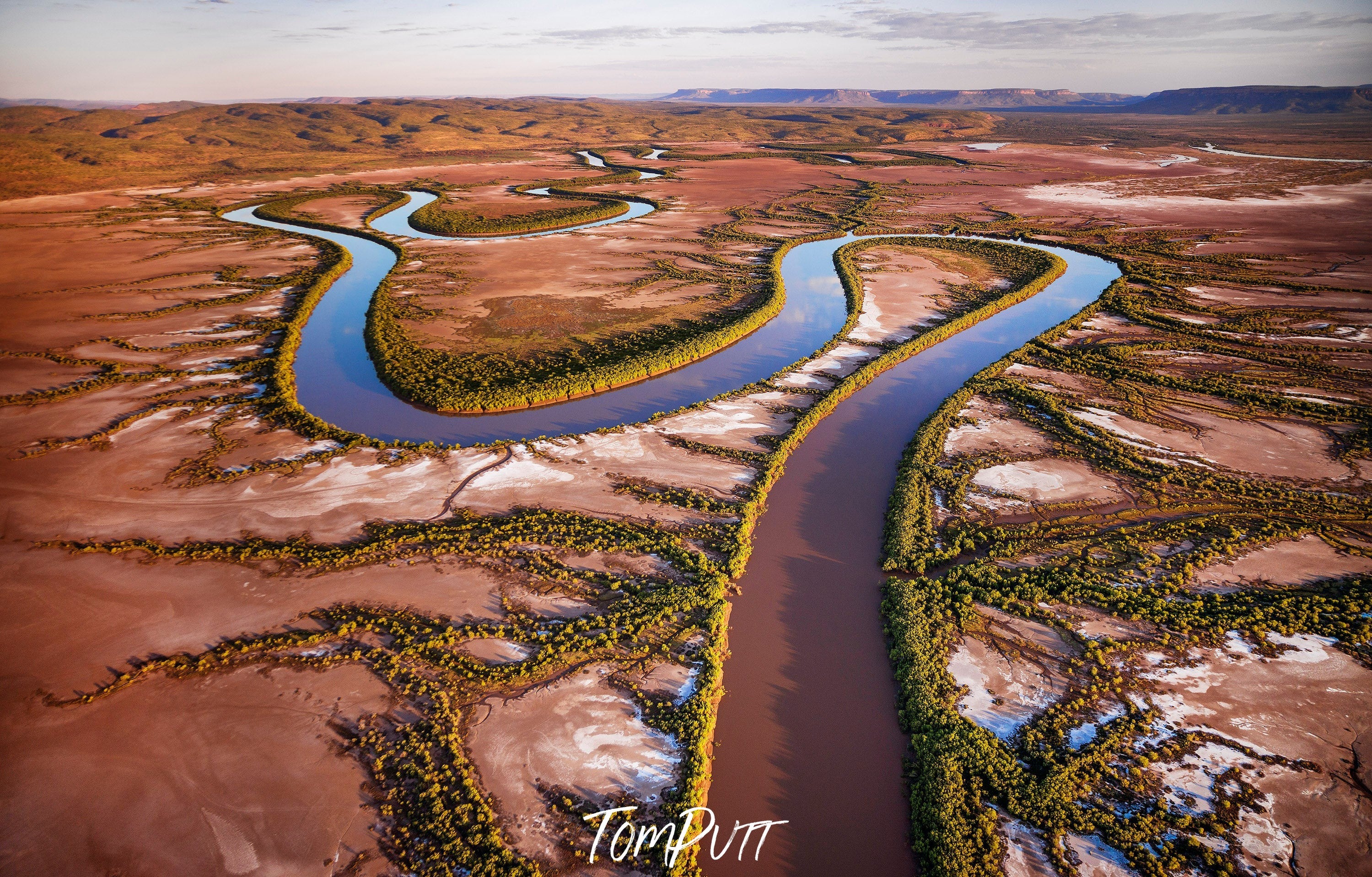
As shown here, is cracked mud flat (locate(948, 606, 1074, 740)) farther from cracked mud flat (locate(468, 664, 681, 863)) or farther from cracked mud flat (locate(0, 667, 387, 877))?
cracked mud flat (locate(0, 667, 387, 877))

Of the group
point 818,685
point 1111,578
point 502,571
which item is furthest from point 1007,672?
point 502,571

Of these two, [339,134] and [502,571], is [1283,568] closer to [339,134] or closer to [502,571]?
[502,571]

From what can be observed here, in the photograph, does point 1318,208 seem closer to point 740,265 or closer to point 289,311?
point 740,265

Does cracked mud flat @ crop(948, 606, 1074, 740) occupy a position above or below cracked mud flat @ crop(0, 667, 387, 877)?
above

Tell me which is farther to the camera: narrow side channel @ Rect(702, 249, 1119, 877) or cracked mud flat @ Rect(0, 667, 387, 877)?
narrow side channel @ Rect(702, 249, 1119, 877)

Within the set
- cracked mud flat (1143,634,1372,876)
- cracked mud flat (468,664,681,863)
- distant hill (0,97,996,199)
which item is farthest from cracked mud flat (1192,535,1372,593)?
distant hill (0,97,996,199)

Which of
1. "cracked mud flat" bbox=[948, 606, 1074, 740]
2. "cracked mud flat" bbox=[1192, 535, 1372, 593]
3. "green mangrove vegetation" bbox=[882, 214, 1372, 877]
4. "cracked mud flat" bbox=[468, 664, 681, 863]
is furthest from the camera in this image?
"cracked mud flat" bbox=[1192, 535, 1372, 593]

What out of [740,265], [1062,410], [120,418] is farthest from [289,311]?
[1062,410]

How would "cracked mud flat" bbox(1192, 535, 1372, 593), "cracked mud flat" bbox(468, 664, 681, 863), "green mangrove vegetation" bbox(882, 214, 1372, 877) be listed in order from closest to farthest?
"green mangrove vegetation" bbox(882, 214, 1372, 877) → "cracked mud flat" bbox(468, 664, 681, 863) → "cracked mud flat" bbox(1192, 535, 1372, 593)
